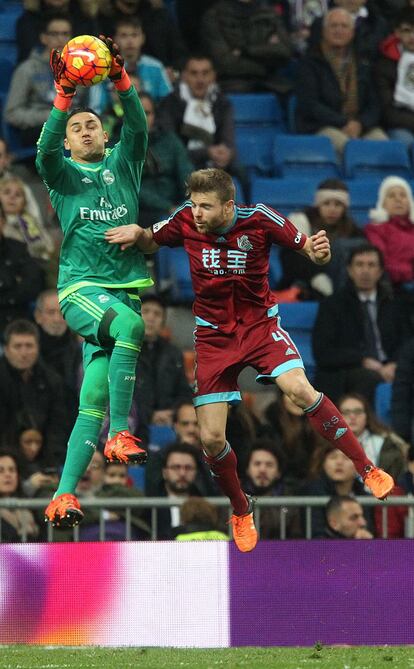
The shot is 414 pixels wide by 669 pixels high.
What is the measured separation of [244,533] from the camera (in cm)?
1035

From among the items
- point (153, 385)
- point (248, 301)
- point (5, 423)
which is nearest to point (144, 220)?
point (153, 385)

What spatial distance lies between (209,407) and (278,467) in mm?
2547

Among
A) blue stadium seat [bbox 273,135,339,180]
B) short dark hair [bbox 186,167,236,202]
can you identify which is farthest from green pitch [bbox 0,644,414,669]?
blue stadium seat [bbox 273,135,339,180]

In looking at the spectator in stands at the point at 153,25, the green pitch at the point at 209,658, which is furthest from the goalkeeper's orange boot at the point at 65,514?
the spectator in stands at the point at 153,25

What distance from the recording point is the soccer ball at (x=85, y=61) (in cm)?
987

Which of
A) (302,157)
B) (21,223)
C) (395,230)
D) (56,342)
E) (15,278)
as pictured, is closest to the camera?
(56,342)

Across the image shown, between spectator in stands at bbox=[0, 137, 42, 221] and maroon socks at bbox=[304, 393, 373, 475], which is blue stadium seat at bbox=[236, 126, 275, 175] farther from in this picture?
maroon socks at bbox=[304, 393, 373, 475]

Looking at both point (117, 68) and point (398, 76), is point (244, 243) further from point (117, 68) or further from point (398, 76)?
point (398, 76)

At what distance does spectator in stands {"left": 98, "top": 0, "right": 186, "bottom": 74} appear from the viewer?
17.1m

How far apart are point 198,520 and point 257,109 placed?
737cm

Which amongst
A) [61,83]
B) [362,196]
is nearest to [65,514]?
[61,83]

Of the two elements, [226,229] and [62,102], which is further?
[226,229]

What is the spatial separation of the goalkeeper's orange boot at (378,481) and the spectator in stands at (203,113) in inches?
267

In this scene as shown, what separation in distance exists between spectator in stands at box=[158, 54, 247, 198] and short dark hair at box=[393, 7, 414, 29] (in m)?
2.37
